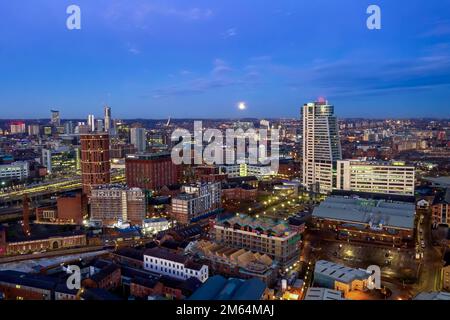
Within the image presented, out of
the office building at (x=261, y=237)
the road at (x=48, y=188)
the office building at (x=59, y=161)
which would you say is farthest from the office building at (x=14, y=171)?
the office building at (x=261, y=237)

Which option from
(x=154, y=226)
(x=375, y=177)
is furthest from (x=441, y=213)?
(x=154, y=226)

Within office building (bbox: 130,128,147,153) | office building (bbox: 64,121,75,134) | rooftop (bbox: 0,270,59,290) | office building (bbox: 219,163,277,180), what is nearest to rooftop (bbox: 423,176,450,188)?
office building (bbox: 219,163,277,180)

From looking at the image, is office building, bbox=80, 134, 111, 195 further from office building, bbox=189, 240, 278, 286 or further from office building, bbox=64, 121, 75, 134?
office building, bbox=64, 121, 75, 134

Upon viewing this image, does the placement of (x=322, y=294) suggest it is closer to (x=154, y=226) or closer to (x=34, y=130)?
(x=154, y=226)
